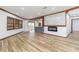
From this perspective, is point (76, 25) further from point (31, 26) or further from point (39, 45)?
point (39, 45)

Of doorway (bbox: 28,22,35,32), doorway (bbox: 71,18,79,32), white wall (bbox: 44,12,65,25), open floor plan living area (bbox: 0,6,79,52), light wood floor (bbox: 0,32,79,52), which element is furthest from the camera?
doorway (bbox: 28,22,35,32)

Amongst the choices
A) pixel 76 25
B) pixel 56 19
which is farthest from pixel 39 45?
pixel 76 25

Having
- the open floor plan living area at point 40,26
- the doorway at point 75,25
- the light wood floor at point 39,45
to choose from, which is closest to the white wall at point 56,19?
the open floor plan living area at point 40,26

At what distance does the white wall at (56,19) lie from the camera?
9797 millimetres

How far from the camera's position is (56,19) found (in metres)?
10.9

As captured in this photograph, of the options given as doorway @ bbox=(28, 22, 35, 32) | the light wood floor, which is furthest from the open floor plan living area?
doorway @ bbox=(28, 22, 35, 32)

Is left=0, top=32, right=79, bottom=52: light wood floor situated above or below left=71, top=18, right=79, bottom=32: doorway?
below

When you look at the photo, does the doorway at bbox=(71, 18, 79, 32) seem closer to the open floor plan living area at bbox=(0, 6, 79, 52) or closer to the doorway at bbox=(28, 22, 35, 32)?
the open floor plan living area at bbox=(0, 6, 79, 52)

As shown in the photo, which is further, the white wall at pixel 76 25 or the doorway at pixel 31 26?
the doorway at pixel 31 26

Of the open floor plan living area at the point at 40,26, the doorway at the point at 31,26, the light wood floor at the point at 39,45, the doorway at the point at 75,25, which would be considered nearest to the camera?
the light wood floor at the point at 39,45

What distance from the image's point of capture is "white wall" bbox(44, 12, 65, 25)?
9797 millimetres

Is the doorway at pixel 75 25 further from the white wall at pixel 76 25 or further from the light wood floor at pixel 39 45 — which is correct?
the light wood floor at pixel 39 45

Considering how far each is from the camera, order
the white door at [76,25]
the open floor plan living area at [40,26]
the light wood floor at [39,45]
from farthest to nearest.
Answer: the white door at [76,25] → the open floor plan living area at [40,26] → the light wood floor at [39,45]
